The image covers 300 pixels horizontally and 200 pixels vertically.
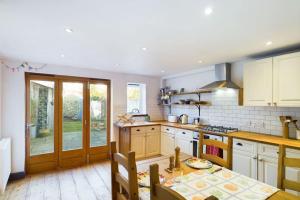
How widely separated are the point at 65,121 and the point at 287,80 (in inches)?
170

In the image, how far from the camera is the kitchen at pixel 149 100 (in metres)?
1.47

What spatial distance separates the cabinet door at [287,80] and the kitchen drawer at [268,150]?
2.22 feet

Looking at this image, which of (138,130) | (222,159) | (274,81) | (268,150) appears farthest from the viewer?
(138,130)

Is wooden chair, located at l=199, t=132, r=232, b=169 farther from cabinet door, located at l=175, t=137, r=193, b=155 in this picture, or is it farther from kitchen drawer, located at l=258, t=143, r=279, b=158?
cabinet door, located at l=175, t=137, r=193, b=155

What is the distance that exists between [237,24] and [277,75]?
134cm

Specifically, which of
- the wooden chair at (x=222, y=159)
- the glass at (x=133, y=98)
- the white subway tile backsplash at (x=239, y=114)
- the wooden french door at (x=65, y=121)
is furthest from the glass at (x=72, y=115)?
the wooden chair at (x=222, y=159)

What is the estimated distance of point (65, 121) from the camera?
3922mm

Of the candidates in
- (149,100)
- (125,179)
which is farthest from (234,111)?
(125,179)

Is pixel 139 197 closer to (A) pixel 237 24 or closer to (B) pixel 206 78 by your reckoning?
(A) pixel 237 24

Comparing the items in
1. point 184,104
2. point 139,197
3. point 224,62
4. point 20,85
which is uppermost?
point 224,62

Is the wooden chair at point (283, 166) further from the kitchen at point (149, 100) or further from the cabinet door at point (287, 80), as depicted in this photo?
the cabinet door at point (287, 80)

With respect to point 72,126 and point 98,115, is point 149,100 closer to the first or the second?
point 98,115

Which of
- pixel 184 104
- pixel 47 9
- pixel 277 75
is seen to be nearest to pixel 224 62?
pixel 277 75

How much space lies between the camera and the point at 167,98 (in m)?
5.07
